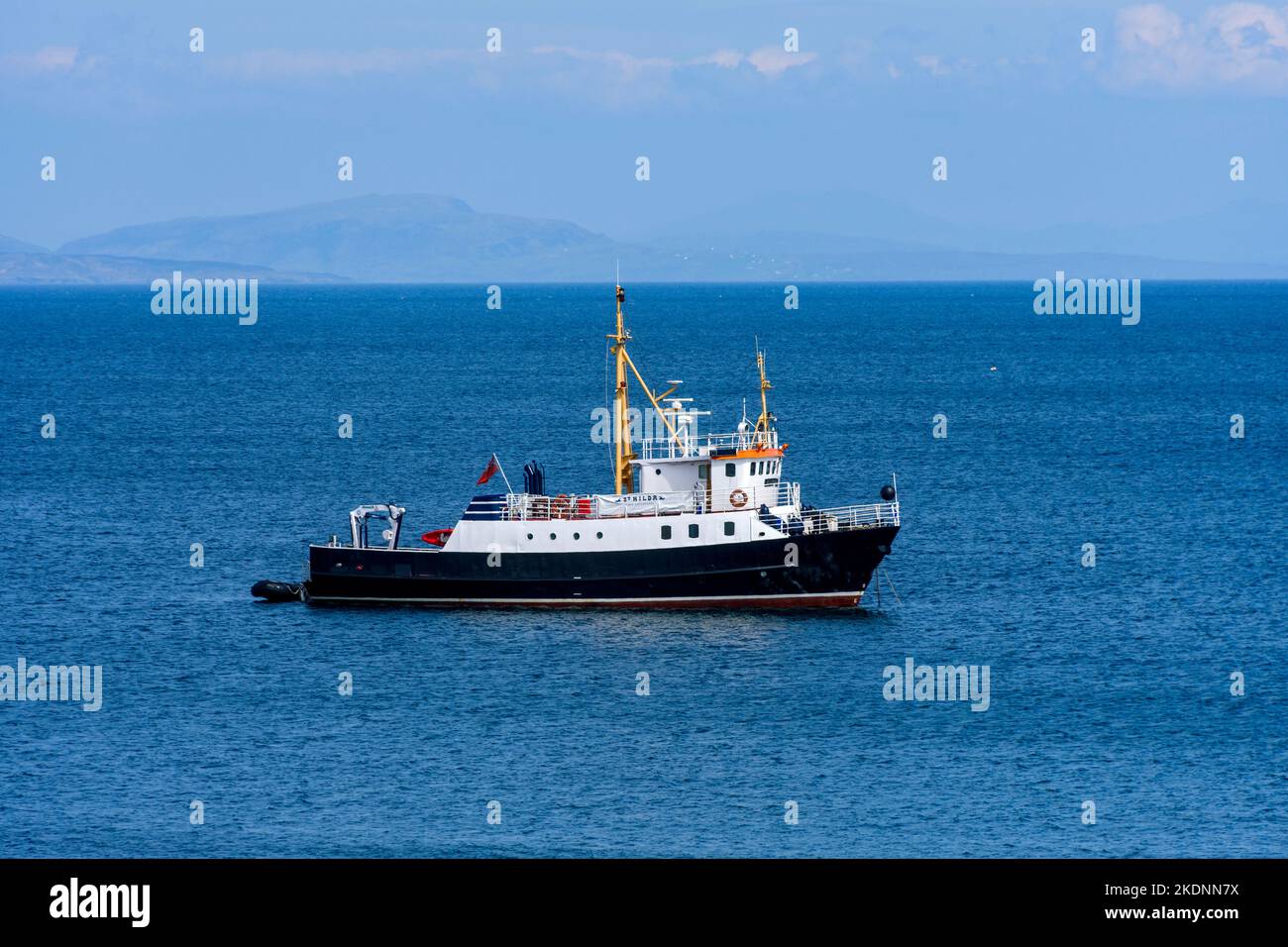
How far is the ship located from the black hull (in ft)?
0.13

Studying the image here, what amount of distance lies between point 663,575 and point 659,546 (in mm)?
1100

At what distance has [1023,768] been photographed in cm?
5334

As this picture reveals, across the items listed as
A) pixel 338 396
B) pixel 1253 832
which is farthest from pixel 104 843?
pixel 338 396

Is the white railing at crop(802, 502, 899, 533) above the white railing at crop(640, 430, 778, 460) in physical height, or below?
below

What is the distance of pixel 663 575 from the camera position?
71.0 metres

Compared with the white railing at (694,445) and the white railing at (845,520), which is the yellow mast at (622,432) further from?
the white railing at (845,520)

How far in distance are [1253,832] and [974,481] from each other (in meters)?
62.1

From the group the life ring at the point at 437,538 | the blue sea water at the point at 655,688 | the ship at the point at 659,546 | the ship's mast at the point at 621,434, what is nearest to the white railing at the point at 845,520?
the ship at the point at 659,546

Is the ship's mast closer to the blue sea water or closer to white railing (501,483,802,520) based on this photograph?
white railing (501,483,802,520)

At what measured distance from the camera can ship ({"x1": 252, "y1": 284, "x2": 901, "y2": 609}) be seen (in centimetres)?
7088

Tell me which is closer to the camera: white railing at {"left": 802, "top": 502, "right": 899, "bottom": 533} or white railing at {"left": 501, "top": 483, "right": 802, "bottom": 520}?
white railing at {"left": 802, "top": 502, "right": 899, "bottom": 533}

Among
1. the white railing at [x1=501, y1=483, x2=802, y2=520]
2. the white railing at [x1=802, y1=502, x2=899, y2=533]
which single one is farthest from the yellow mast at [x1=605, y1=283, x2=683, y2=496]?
the white railing at [x1=802, y1=502, x2=899, y2=533]
